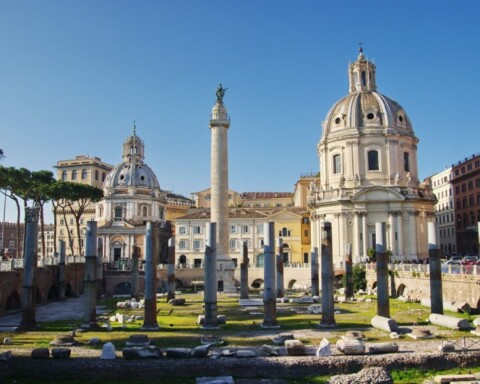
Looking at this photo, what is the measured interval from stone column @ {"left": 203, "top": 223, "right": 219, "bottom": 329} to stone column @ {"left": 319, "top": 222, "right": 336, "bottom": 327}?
5320 millimetres

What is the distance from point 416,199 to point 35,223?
46.4m

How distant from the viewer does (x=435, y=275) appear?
2998 centimetres

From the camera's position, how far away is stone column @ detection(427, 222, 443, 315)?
28953mm

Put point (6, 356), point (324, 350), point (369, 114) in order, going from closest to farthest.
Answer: point (6, 356)
point (324, 350)
point (369, 114)

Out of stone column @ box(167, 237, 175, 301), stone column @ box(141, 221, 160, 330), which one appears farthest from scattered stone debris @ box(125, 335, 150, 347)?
stone column @ box(167, 237, 175, 301)

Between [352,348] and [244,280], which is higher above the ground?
[244,280]

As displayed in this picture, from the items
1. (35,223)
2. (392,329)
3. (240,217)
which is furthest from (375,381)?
(240,217)

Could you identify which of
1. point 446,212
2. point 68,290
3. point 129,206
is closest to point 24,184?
point 68,290

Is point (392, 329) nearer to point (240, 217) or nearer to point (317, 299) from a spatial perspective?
point (317, 299)

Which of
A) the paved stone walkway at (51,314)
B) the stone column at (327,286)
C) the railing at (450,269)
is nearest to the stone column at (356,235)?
the railing at (450,269)

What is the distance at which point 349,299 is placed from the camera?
4247 cm

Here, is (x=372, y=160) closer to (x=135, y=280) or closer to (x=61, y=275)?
(x=135, y=280)

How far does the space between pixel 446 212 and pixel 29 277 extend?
233 ft

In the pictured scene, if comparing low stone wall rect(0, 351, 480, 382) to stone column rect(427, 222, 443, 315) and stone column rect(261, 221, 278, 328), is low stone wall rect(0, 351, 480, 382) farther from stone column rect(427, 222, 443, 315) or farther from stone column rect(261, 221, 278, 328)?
stone column rect(427, 222, 443, 315)
